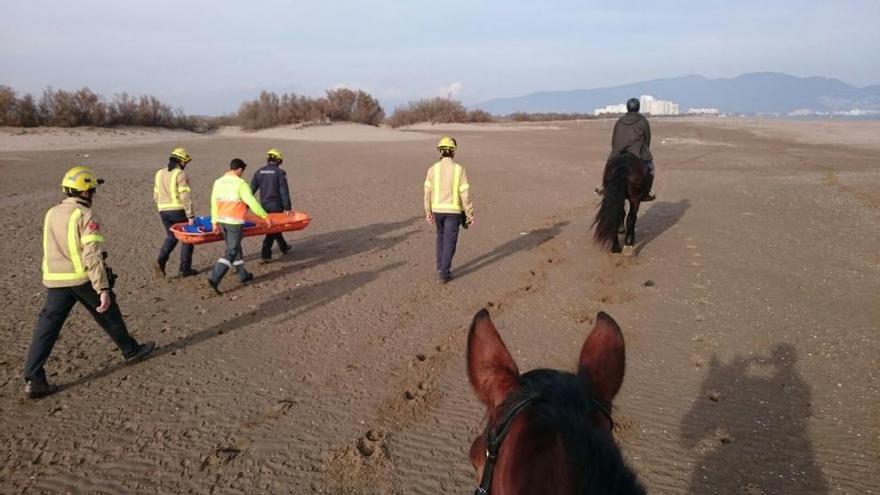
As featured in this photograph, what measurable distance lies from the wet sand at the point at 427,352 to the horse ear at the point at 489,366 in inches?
19.0

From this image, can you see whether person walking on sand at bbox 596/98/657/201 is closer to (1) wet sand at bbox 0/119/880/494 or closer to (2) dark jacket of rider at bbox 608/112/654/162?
(2) dark jacket of rider at bbox 608/112/654/162

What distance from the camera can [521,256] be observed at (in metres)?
9.47

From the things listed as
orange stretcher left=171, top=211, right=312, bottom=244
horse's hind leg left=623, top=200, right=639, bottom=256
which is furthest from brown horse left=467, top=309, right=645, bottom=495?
horse's hind leg left=623, top=200, right=639, bottom=256

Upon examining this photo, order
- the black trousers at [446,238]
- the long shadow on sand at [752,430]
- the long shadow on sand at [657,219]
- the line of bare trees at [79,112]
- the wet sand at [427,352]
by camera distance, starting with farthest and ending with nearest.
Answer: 1. the line of bare trees at [79,112]
2. the long shadow on sand at [657,219]
3. the black trousers at [446,238]
4. the wet sand at [427,352]
5. the long shadow on sand at [752,430]

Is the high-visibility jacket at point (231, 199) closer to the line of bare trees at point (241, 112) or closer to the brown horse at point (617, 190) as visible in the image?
the brown horse at point (617, 190)

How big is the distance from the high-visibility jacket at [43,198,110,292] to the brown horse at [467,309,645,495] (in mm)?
4383

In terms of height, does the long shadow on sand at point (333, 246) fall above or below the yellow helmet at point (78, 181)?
below

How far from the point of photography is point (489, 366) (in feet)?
5.76

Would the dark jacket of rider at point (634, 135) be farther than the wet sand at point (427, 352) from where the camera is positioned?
Yes

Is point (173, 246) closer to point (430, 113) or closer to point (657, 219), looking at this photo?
point (657, 219)

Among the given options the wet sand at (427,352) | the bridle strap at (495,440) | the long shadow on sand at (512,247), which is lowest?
the wet sand at (427,352)

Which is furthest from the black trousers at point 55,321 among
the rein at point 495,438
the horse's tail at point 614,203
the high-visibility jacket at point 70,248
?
the horse's tail at point 614,203

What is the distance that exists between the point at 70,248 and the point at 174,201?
11.1ft

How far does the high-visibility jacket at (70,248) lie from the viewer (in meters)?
4.74
